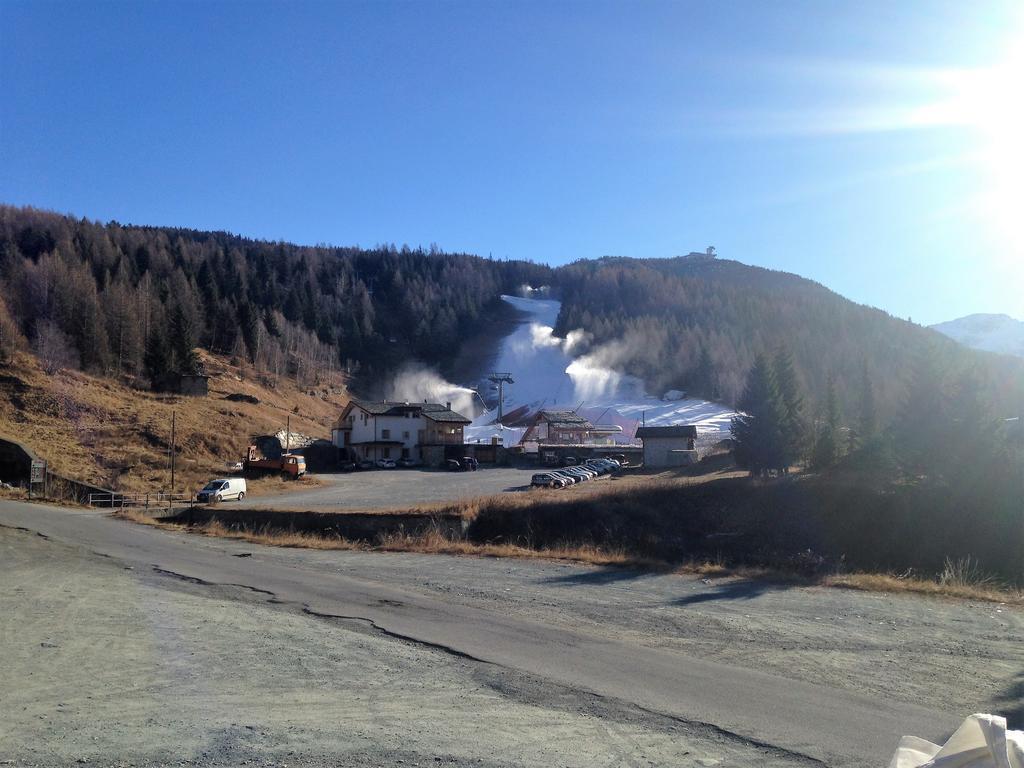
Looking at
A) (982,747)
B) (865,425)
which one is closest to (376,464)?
(865,425)

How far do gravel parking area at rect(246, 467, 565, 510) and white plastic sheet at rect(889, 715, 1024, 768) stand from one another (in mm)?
36297

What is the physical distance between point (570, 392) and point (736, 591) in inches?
4605

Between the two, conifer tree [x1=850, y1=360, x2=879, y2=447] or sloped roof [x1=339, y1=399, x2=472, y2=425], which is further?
sloped roof [x1=339, y1=399, x2=472, y2=425]

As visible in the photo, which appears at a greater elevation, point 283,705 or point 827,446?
point 827,446

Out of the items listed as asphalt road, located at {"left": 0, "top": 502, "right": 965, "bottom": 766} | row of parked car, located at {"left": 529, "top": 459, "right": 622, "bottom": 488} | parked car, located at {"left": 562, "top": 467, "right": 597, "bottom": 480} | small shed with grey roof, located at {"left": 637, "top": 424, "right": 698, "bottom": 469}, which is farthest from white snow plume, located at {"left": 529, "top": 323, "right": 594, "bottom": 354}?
asphalt road, located at {"left": 0, "top": 502, "right": 965, "bottom": 766}

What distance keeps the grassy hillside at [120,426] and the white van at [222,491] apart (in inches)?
234

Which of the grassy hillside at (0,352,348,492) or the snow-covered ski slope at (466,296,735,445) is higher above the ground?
the snow-covered ski slope at (466,296,735,445)

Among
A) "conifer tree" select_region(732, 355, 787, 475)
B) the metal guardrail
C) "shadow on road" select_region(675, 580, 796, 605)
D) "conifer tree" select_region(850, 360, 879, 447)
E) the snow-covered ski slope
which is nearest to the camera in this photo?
"shadow on road" select_region(675, 580, 796, 605)

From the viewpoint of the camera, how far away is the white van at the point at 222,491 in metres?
42.9

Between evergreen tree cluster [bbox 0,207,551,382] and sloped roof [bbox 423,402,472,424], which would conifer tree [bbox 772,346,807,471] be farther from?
evergreen tree cluster [bbox 0,207,551,382]

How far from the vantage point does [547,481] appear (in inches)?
2004

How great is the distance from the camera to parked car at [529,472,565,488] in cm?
4984

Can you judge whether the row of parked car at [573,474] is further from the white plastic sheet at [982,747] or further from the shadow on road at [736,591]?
the white plastic sheet at [982,747]

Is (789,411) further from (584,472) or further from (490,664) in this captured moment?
(490,664)
